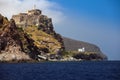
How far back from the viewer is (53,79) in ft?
249

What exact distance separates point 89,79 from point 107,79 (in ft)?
12.1

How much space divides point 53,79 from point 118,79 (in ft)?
44.2

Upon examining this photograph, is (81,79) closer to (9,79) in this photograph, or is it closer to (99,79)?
(99,79)

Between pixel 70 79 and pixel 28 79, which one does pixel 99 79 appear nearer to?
pixel 70 79

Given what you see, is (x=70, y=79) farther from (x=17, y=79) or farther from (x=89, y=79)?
(x=17, y=79)

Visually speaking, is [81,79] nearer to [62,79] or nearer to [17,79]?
[62,79]

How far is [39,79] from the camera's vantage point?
247 feet

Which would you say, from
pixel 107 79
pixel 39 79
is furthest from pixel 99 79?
pixel 39 79

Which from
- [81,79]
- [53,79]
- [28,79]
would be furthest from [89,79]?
[28,79]

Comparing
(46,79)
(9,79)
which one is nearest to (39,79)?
(46,79)

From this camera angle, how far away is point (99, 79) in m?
74.6

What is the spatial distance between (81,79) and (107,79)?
5.41 metres

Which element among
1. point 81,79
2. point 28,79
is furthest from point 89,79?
point 28,79

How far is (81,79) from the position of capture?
249 ft
